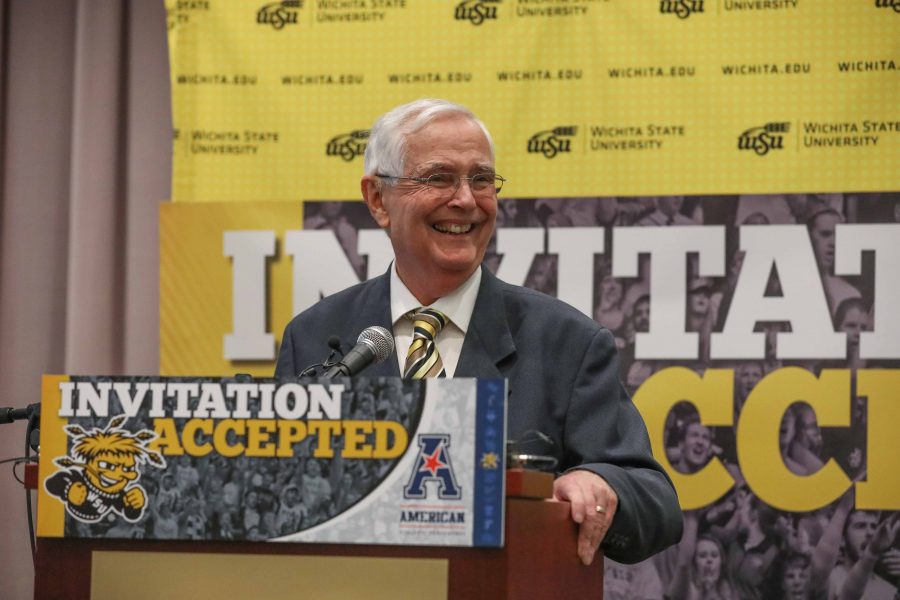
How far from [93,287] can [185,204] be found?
61 centimetres

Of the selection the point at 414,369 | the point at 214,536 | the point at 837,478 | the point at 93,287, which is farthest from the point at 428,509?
the point at 93,287

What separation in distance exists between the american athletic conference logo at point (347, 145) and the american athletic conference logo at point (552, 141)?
553 millimetres

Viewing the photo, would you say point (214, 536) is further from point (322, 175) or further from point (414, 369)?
point (322, 175)

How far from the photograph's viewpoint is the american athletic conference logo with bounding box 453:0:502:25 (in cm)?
389

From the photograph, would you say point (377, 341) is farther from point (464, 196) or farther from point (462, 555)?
point (464, 196)

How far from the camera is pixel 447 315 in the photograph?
244 centimetres

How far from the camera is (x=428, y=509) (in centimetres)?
147

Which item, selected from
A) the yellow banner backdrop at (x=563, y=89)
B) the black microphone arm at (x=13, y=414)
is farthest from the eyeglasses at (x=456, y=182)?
the yellow banner backdrop at (x=563, y=89)

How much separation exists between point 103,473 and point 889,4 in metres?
3.01

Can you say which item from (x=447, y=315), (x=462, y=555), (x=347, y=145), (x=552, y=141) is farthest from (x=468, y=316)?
(x=347, y=145)

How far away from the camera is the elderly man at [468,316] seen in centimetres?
225

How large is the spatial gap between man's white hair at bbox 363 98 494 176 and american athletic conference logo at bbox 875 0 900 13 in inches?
69.3

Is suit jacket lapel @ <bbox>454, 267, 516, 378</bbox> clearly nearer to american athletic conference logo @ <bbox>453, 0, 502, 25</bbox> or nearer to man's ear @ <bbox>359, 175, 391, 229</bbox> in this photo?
man's ear @ <bbox>359, 175, 391, 229</bbox>

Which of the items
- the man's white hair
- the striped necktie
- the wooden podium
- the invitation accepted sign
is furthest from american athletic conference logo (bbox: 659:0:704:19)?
the invitation accepted sign
